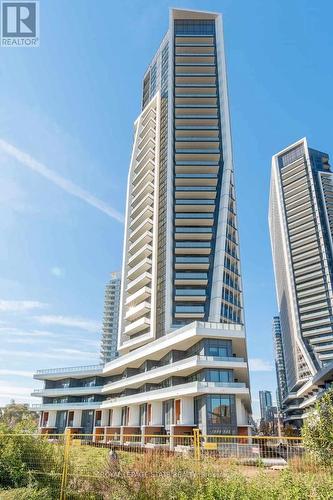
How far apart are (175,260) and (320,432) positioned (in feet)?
161

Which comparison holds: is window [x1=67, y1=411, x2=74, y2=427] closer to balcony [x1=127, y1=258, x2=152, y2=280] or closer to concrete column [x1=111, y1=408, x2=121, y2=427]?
concrete column [x1=111, y1=408, x2=121, y2=427]

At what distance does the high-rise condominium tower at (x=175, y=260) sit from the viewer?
142 ft

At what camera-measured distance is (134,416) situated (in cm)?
5288

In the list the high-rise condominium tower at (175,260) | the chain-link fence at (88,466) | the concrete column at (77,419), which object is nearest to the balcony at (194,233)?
the high-rise condominium tower at (175,260)

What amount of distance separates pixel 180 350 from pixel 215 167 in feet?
124

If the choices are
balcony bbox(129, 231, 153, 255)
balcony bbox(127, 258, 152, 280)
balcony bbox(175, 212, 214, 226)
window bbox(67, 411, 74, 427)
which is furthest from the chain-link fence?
window bbox(67, 411, 74, 427)

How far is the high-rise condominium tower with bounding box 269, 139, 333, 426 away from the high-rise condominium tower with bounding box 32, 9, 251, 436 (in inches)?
2564

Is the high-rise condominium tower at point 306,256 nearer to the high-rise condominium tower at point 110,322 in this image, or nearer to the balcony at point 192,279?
the balcony at point 192,279

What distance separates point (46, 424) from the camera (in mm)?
69625

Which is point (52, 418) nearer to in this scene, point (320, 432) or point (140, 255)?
point (140, 255)

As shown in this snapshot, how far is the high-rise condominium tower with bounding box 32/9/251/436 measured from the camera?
43.2m

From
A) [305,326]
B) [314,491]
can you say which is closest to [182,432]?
[314,491]

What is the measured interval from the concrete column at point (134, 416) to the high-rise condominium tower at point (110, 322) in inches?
3862

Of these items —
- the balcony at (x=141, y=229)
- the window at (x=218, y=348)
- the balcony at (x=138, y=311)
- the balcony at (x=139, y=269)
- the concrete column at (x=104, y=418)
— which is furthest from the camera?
the balcony at (x=141, y=229)
